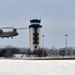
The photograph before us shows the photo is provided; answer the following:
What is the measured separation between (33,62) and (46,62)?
18 cm

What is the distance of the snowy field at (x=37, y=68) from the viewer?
526 centimetres

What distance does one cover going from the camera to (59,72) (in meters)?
5.23

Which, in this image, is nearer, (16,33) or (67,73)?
(67,73)

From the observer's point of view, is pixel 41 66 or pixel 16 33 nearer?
pixel 41 66

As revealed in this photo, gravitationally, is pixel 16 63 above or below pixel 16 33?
below

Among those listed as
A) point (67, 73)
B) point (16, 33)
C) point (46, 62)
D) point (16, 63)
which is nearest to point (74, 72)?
point (67, 73)

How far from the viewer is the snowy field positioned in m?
5.26

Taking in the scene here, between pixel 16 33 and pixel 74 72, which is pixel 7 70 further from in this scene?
pixel 16 33

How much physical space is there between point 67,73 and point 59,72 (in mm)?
109

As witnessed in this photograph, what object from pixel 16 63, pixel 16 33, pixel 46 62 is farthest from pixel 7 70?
pixel 16 33

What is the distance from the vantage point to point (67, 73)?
17.1ft

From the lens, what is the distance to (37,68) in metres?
5.31

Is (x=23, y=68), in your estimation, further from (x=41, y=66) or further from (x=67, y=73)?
(x=67, y=73)

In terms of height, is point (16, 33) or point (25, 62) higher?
point (16, 33)
